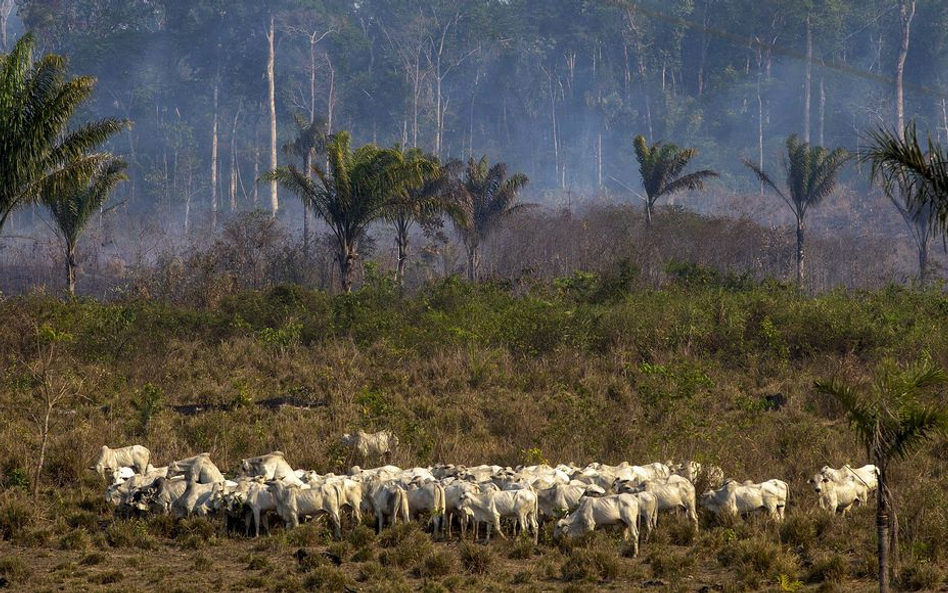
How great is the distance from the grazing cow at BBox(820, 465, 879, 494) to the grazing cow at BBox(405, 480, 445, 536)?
4.90m

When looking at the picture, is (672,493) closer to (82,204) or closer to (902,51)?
(82,204)

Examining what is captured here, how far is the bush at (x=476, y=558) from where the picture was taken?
1105 centimetres

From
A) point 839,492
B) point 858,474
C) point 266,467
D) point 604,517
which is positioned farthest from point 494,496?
point 858,474

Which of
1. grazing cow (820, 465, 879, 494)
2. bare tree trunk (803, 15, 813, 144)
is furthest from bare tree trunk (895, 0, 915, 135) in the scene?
grazing cow (820, 465, 879, 494)

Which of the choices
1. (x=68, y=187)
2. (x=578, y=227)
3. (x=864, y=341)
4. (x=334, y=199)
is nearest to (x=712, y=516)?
(x=864, y=341)

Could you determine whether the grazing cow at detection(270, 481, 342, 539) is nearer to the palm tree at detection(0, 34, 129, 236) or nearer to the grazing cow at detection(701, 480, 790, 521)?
the grazing cow at detection(701, 480, 790, 521)

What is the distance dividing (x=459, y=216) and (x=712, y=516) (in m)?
20.6

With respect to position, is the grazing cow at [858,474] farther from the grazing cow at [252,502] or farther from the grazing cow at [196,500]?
the grazing cow at [196,500]

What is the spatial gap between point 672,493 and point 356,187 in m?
19.0

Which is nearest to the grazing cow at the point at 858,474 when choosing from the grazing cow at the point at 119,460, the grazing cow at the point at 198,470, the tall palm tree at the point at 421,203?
the grazing cow at the point at 198,470

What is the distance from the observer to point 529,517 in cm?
1237

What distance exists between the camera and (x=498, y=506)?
12.1m

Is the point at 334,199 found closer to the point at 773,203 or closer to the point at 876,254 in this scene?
the point at 876,254

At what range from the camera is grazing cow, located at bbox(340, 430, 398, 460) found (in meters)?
16.0
